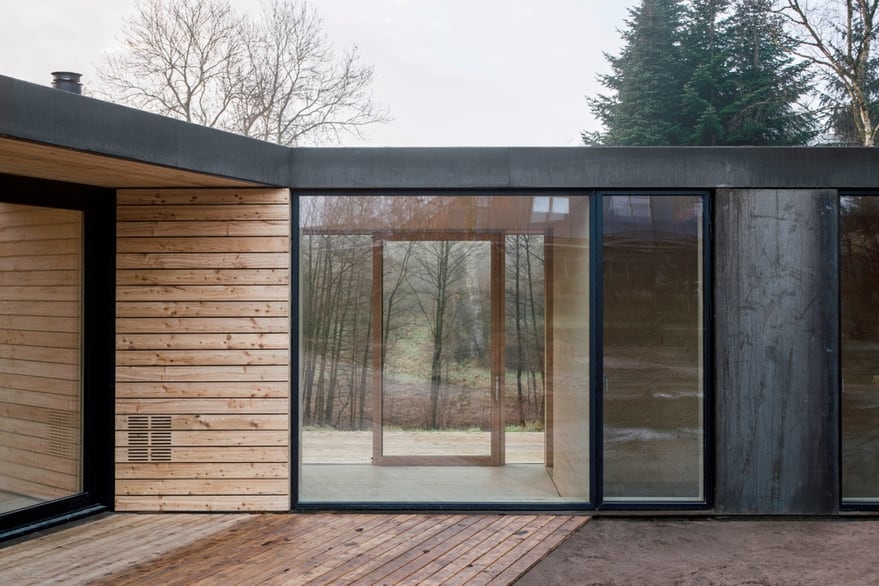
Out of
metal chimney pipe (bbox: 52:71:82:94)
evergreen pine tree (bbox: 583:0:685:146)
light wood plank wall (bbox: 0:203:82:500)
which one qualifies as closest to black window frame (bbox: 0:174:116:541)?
light wood plank wall (bbox: 0:203:82:500)

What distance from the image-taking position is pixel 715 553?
14.6ft

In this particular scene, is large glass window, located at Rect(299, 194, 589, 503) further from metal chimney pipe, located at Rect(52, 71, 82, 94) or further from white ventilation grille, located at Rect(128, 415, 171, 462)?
metal chimney pipe, located at Rect(52, 71, 82, 94)

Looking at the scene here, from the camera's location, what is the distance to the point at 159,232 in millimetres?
5195

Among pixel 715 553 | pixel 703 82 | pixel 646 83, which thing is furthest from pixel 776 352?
pixel 646 83

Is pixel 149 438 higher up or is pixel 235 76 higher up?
pixel 235 76

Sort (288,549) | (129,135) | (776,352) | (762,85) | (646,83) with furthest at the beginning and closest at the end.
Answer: (646,83)
(762,85)
(776,352)
(288,549)
(129,135)

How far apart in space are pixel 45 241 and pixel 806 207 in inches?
202

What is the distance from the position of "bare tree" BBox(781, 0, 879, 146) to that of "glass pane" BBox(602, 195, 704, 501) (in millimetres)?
12450

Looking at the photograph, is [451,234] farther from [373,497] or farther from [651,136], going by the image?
[651,136]

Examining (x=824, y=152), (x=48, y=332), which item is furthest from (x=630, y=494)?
(x=48, y=332)

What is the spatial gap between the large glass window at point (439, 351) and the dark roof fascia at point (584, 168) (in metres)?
0.17

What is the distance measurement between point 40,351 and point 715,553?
14.7 feet

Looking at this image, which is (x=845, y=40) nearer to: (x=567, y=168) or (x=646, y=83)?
(x=646, y=83)

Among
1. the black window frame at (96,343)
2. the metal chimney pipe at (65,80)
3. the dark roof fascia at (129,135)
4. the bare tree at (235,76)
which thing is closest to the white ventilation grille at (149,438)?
the black window frame at (96,343)
